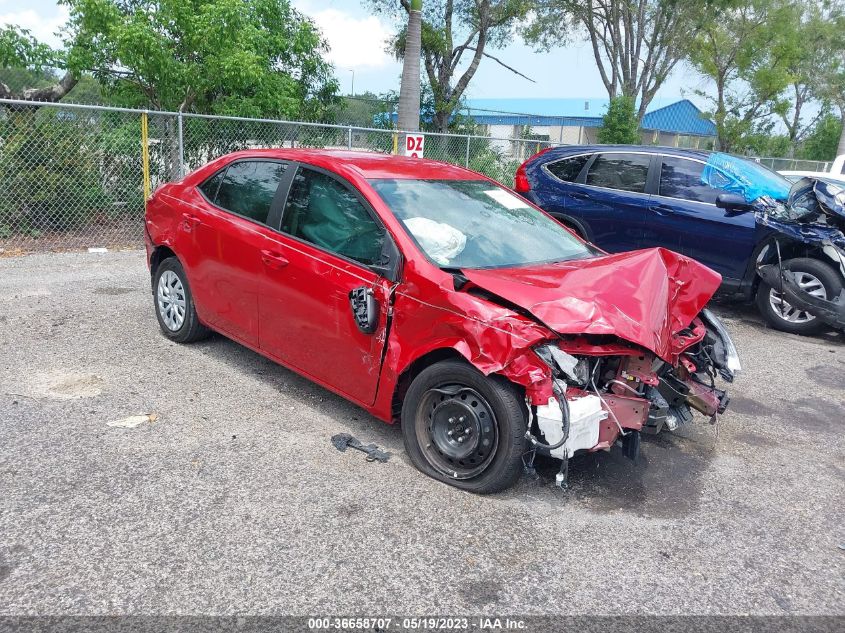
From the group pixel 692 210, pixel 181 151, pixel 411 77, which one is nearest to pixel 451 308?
pixel 692 210

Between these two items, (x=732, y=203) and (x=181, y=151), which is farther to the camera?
(x=181, y=151)

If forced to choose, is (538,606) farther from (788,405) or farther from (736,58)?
(736,58)

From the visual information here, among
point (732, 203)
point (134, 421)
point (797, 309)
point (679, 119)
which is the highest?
point (679, 119)

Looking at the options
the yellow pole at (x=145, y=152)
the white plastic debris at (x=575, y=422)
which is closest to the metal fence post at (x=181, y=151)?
the yellow pole at (x=145, y=152)

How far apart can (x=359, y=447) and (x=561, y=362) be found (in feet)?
4.59

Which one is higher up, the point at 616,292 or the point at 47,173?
the point at 47,173

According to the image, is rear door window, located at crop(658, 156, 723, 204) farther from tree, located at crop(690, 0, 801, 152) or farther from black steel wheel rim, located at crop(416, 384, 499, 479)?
tree, located at crop(690, 0, 801, 152)

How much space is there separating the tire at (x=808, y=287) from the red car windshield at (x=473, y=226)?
143 inches

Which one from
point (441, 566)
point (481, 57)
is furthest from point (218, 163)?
point (481, 57)

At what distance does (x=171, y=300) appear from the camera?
5734 mm

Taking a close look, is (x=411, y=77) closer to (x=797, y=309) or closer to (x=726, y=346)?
(x=797, y=309)

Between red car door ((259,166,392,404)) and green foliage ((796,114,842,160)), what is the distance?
4296 cm

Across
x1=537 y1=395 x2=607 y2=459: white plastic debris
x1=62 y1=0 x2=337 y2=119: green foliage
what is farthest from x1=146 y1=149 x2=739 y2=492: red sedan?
x1=62 y1=0 x2=337 y2=119: green foliage

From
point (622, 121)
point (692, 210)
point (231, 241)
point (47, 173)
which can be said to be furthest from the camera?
point (622, 121)
